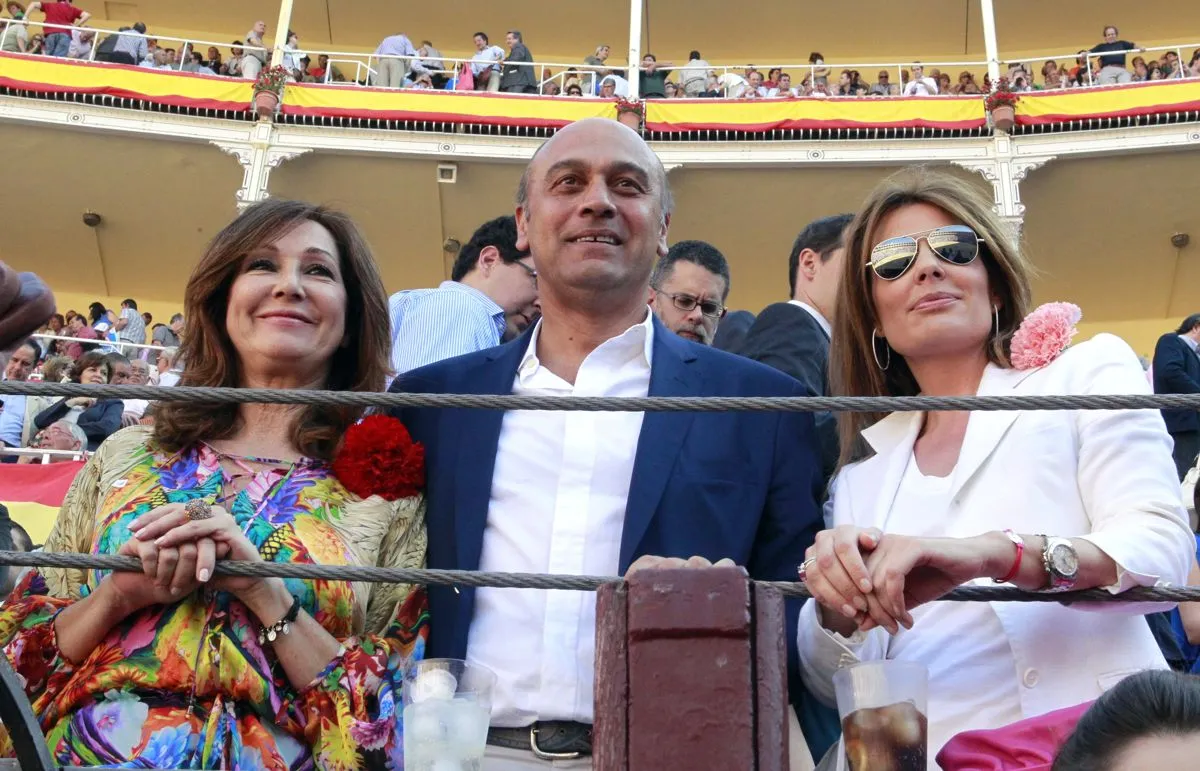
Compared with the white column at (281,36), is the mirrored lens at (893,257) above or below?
below

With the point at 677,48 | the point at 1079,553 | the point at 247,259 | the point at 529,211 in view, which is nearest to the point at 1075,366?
the point at 1079,553

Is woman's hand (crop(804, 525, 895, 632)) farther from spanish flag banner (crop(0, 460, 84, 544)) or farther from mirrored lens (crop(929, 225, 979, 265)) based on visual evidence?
spanish flag banner (crop(0, 460, 84, 544))

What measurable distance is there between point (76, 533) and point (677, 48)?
18260mm

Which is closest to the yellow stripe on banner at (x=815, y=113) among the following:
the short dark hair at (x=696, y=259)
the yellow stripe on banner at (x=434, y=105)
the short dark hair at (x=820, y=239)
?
the yellow stripe on banner at (x=434, y=105)

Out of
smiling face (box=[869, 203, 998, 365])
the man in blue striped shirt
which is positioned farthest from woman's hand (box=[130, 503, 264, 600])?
the man in blue striped shirt

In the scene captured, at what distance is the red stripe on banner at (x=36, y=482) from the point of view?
789cm

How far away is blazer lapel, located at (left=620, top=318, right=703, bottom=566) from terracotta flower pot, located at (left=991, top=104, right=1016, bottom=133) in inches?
535

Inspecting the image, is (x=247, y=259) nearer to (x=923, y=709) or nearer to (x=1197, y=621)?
(x=923, y=709)

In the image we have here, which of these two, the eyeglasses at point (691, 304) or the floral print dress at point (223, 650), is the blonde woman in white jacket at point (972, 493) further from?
the eyeglasses at point (691, 304)

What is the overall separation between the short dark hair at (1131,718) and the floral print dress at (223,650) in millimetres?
942

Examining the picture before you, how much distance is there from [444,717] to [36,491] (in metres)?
7.38

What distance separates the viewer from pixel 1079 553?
Result: 5.33 feet

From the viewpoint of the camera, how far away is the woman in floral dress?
5.91 ft

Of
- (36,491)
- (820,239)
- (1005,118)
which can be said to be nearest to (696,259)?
(820,239)
